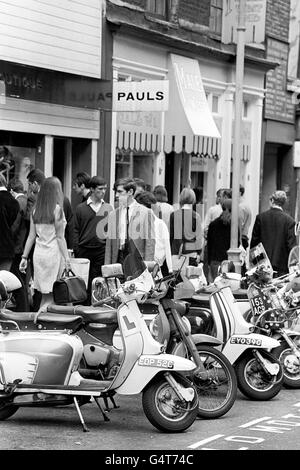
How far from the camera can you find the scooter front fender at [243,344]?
980 cm

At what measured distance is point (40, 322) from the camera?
28.9ft

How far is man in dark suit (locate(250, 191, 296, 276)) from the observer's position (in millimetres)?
14359

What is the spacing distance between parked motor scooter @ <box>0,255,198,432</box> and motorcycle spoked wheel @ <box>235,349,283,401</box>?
1.45 m

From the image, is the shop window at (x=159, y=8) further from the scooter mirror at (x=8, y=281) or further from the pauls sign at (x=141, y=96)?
the scooter mirror at (x=8, y=281)

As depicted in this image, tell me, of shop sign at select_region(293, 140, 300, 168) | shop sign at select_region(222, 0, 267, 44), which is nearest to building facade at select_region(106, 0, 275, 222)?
shop sign at select_region(222, 0, 267, 44)

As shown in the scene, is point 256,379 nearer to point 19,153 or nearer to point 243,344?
point 243,344

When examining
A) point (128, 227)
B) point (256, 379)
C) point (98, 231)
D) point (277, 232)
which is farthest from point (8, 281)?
point (277, 232)

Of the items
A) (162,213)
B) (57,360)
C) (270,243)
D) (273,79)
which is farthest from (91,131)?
(57,360)

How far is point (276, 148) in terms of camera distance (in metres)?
27.2

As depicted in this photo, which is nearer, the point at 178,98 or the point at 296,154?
the point at 178,98

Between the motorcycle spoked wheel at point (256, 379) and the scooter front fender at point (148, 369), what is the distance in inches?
62.9

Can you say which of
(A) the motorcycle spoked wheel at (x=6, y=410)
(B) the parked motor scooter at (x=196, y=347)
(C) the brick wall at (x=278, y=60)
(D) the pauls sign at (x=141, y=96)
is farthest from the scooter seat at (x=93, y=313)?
(C) the brick wall at (x=278, y=60)

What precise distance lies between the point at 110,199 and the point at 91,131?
1.27m

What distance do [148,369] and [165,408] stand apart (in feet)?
1.10
